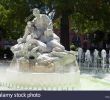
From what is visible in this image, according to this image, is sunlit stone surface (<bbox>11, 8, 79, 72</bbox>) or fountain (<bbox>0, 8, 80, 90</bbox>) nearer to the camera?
fountain (<bbox>0, 8, 80, 90</bbox>)

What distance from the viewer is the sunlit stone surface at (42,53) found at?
47.3ft

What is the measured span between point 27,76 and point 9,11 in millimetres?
15767

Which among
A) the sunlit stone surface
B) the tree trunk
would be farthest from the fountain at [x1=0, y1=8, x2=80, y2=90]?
the tree trunk

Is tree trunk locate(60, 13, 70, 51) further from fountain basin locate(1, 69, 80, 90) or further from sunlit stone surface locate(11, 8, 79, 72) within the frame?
fountain basin locate(1, 69, 80, 90)

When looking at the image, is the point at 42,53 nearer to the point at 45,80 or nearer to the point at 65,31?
the point at 45,80

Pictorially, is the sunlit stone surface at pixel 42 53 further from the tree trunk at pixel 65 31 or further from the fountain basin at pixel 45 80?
the tree trunk at pixel 65 31

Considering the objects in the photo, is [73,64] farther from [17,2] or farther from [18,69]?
[17,2]

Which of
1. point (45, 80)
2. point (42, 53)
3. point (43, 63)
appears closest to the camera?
point (45, 80)

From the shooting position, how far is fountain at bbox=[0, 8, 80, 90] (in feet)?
45.9

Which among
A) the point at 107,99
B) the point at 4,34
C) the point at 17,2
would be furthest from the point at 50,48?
the point at 4,34

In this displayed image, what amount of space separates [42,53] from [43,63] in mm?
524

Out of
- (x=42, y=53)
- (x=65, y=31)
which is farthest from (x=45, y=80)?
(x=65, y=31)

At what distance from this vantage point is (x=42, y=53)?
1473cm

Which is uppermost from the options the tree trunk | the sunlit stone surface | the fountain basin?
the tree trunk
